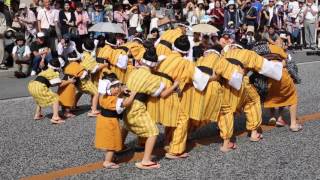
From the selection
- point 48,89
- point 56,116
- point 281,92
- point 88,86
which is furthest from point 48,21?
point 281,92

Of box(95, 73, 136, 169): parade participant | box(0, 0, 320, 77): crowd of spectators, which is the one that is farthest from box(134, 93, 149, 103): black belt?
box(0, 0, 320, 77): crowd of spectators

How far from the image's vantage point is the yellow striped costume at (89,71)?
28.1 feet

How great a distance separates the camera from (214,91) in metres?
6.30

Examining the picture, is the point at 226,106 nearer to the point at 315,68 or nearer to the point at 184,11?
the point at 315,68

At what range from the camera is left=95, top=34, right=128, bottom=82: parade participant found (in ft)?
26.8

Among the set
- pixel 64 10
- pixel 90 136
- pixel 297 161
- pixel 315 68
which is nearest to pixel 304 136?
pixel 297 161

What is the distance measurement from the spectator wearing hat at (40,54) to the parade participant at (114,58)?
456cm

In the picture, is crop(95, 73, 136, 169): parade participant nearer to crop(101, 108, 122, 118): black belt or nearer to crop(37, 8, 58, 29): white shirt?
crop(101, 108, 122, 118): black belt

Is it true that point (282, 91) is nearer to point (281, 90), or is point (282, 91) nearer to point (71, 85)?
point (281, 90)

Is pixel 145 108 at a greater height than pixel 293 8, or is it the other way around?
pixel 293 8

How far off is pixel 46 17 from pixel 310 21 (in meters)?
8.76

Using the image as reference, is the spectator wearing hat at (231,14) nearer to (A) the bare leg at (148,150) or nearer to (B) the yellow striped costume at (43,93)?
(B) the yellow striped costume at (43,93)

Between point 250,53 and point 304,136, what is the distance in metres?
1.37

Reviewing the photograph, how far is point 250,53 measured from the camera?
6637 millimetres
